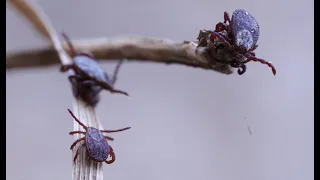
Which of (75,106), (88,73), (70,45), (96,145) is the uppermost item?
(70,45)

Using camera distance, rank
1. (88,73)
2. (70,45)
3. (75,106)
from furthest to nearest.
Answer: (70,45) → (88,73) → (75,106)

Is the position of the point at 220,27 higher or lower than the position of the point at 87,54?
lower

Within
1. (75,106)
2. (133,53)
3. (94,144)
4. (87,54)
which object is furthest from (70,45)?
(94,144)

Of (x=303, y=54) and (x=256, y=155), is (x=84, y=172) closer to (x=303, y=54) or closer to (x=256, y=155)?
(x=256, y=155)

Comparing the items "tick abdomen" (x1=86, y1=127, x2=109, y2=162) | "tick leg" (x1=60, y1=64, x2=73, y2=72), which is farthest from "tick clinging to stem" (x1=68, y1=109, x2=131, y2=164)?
"tick leg" (x1=60, y1=64, x2=73, y2=72)

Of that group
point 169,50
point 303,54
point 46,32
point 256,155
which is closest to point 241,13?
point 169,50

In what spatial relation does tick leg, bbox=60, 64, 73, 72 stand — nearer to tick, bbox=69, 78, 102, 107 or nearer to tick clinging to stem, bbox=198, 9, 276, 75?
tick, bbox=69, 78, 102, 107

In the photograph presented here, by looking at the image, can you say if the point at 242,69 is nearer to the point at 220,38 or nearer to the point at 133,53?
the point at 220,38
